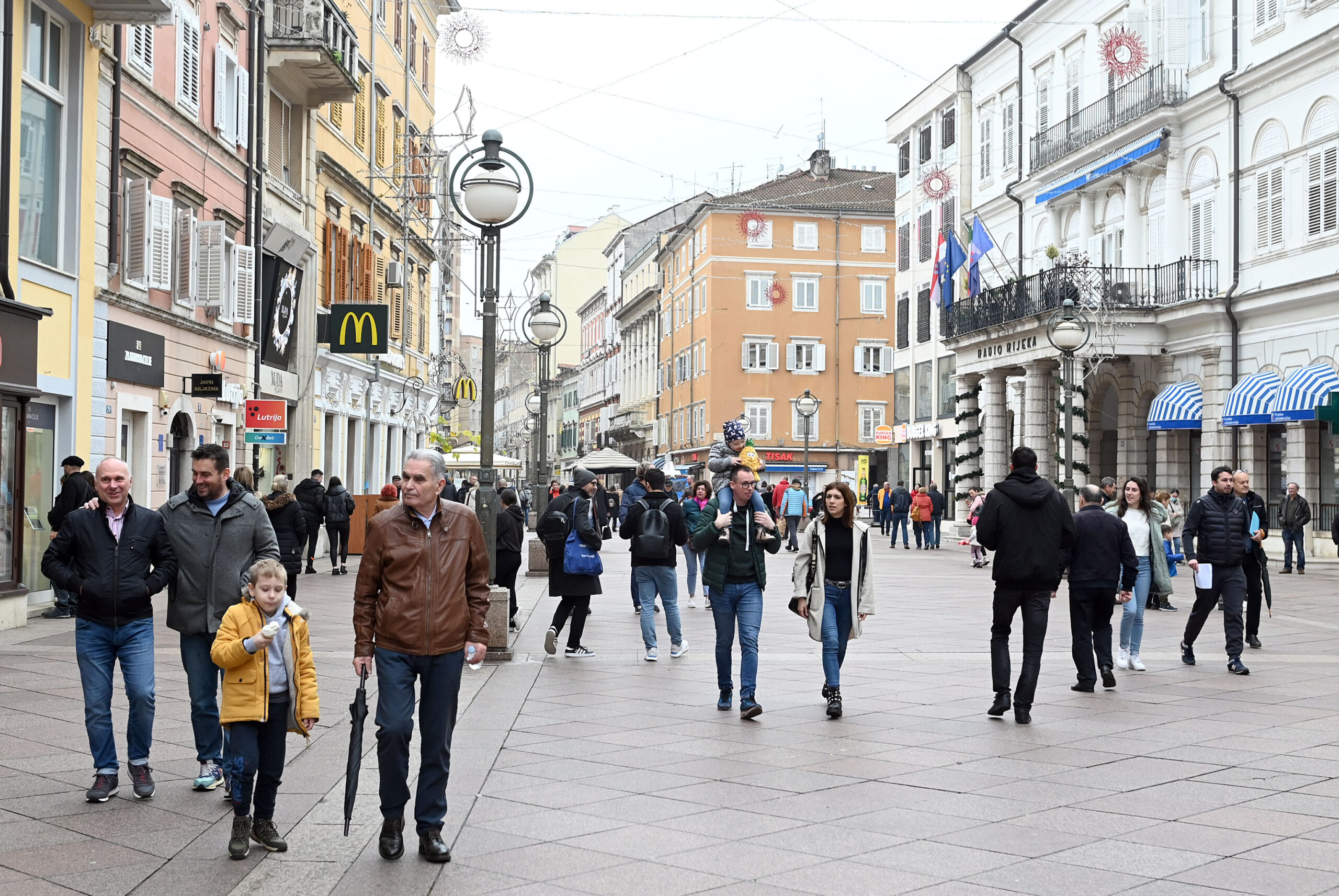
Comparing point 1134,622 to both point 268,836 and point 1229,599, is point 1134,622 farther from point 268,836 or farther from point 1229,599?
point 268,836

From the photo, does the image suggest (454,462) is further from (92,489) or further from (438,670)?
(438,670)

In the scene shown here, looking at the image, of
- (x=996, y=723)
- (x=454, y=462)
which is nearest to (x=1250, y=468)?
(x=996, y=723)

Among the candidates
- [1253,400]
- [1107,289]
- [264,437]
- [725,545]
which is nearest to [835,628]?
[725,545]

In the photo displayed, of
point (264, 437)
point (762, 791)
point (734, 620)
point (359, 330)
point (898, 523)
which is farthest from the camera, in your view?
point (898, 523)

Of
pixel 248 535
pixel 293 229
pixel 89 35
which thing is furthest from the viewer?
pixel 293 229

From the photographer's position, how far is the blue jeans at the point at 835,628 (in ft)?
33.9

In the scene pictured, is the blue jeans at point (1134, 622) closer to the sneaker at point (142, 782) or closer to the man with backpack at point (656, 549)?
the man with backpack at point (656, 549)

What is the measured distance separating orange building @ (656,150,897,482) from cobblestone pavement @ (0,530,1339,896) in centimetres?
5899

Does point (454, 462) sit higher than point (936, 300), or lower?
lower

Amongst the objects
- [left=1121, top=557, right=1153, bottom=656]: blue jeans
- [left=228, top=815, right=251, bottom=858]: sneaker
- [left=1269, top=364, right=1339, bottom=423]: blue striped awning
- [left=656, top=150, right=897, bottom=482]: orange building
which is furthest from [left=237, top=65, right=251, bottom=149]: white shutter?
[left=656, top=150, right=897, bottom=482]: orange building

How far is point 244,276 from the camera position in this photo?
24.7 meters

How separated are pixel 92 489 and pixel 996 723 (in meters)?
10.1

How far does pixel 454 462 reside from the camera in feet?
157

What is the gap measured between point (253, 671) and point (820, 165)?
72.1 meters
